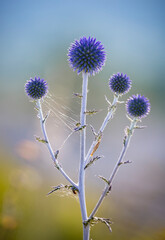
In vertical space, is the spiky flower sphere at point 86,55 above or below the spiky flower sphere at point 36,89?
above

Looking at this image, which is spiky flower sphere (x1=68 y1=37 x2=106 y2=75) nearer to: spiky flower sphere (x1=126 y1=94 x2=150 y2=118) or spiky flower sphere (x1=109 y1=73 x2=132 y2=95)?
spiky flower sphere (x1=109 y1=73 x2=132 y2=95)

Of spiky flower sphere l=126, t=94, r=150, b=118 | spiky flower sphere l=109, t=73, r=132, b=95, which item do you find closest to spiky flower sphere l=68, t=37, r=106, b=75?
spiky flower sphere l=109, t=73, r=132, b=95

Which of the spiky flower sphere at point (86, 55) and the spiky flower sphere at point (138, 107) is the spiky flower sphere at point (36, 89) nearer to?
the spiky flower sphere at point (86, 55)

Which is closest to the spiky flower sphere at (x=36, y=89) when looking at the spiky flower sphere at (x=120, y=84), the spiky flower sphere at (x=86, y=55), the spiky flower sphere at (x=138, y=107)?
the spiky flower sphere at (x=86, y=55)

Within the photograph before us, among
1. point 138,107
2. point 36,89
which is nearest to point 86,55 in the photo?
point 36,89

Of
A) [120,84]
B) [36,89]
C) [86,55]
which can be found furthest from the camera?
[120,84]

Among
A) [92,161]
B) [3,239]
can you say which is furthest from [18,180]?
[92,161]

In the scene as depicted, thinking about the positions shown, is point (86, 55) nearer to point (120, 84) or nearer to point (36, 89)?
point (120, 84)
